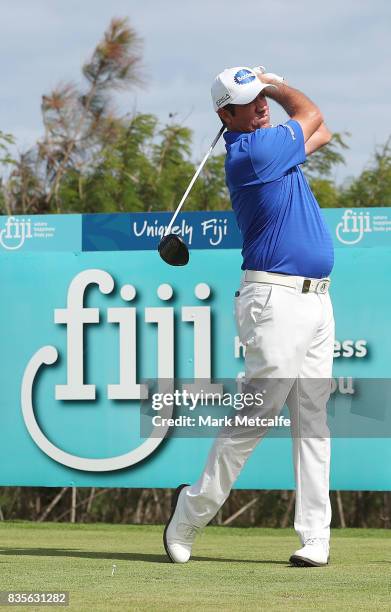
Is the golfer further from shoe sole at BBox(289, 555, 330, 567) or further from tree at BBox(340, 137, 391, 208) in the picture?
tree at BBox(340, 137, 391, 208)

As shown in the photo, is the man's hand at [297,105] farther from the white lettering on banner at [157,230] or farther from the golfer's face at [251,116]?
the white lettering on banner at [157,230]

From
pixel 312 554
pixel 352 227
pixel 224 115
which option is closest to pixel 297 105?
pixel 224 115

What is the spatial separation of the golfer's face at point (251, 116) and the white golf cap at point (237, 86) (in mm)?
39

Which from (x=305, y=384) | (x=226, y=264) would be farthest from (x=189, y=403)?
(x=305, y=384)

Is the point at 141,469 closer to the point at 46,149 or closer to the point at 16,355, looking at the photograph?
the point at 16,355

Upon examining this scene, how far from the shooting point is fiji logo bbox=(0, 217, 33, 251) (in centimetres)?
763

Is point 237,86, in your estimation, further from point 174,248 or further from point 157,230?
point 157,230

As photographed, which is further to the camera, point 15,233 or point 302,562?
point 15,233

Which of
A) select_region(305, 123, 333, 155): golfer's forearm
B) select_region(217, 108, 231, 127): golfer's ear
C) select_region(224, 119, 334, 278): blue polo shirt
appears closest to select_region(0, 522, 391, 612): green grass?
select_region(224, 119, 334, 278): blue polo shirt

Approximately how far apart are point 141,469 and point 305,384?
2668 mm

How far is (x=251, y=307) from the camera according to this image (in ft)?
15.6

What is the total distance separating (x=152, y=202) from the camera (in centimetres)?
923

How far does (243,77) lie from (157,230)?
105 inches

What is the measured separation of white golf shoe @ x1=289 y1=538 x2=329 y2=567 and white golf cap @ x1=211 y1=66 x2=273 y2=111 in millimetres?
1813
